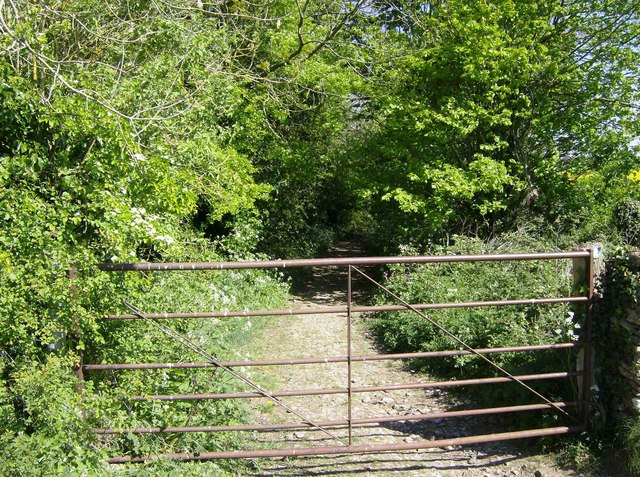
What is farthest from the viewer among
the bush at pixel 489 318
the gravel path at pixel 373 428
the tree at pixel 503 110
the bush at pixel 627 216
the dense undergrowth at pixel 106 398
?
the tree at pixel 503 110

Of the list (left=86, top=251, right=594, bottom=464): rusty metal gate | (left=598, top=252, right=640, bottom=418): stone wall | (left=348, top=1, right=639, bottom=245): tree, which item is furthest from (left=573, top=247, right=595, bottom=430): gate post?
(left=348, top=1, right=639, bottom=245): tree

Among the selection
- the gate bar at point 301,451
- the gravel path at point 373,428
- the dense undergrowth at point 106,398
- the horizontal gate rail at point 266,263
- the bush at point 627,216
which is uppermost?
the bush at point 627,216

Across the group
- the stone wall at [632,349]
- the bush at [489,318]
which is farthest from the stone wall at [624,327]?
the bush at [489,318]

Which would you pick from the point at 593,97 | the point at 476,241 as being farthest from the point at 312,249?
the point at 593,97

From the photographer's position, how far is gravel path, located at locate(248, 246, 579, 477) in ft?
15.0

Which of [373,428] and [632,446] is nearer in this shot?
[632,446]

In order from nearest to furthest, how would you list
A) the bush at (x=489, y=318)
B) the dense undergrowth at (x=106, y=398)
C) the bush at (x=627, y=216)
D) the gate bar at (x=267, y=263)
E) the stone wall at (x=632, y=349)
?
the dense undergrowth at (x=106, y=398)
the gate bar at (x=267, y=263)
the stone wall at (x=632, y=349)
the bush at (x=489, y=318)
the bush at (x=627, y=216)

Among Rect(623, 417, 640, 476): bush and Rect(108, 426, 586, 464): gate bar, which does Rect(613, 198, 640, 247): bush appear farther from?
Rect(108, 426, 586, 464): gate bar

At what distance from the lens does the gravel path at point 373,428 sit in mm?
4562

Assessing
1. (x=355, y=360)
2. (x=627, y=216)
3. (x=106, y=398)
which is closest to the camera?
(x=106, y=398)

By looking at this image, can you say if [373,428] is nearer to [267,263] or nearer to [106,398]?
[267,263]

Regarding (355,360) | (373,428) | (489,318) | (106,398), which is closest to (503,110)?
(489,318)

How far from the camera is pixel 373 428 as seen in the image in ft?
17.3

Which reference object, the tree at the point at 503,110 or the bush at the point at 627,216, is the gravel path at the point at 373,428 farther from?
the bush at the point at 627,216
